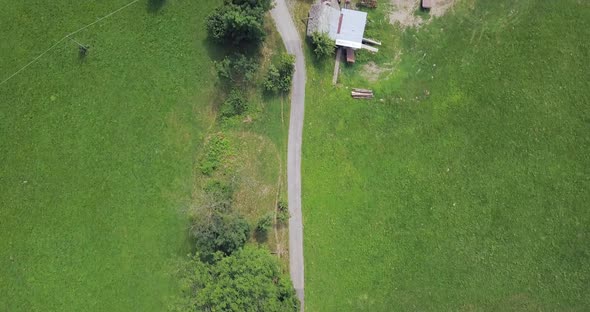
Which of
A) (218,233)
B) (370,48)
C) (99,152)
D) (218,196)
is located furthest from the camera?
(370,48)

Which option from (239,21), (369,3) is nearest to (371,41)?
(369,3)

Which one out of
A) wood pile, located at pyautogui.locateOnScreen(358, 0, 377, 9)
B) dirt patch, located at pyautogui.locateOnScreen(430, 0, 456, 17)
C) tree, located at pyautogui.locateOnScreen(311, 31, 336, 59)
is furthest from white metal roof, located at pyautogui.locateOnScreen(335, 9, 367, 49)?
dirt patch, located at pyautogui.locateOnScreen(430, 0, 456, 17)

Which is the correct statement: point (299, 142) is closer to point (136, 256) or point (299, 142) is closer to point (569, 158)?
point (136, 256)

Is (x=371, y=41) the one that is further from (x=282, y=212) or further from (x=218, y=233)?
(x=218, y=233)

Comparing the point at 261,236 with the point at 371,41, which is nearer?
the point at 261,236

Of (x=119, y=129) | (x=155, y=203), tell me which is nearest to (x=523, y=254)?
(x=155, y=203)

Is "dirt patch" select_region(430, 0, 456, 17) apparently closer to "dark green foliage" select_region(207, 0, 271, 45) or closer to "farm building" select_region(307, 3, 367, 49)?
"farm building" select_region(307, 3, 367, 49)

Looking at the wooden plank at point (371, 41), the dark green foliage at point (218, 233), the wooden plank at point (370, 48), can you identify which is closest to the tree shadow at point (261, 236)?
the dark green foliage at point (218, 233)
